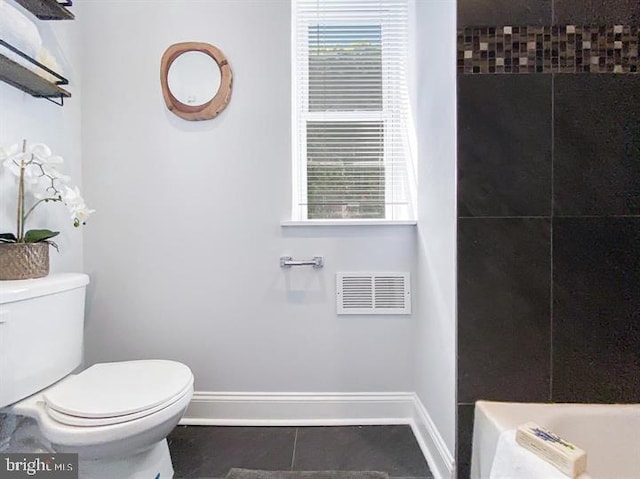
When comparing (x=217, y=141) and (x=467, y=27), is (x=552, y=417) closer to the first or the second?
(x=467, y=27)

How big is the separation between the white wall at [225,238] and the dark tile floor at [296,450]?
7.1 inches

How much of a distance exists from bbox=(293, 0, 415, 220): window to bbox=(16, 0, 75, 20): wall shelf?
959 mm

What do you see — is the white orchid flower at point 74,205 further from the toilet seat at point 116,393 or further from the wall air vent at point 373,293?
the wall air vent at point 373,293

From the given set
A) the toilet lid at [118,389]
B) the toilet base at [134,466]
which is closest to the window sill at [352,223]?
the toilet lid at [118,389]

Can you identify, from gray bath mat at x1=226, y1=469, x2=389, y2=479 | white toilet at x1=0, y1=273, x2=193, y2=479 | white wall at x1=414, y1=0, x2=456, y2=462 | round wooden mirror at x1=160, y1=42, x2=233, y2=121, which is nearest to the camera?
white toilet at x1=0, y1=273, x2=193, y2=479

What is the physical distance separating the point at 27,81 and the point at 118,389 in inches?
46.2

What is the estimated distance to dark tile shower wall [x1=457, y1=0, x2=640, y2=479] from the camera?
106 cm

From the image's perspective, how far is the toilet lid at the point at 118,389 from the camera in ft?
3.26

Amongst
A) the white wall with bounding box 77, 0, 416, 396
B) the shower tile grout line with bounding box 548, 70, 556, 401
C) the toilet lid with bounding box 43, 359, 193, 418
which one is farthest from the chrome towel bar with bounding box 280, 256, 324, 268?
the shower tile grout line with bounding box 548, 70, 556, 401

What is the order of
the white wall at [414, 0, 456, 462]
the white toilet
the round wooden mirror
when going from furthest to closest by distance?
the round wooden mirror, the white wall at [414, 0, 456, 462], the white toilet

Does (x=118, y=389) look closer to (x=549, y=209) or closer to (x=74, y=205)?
(x=74, y=205)

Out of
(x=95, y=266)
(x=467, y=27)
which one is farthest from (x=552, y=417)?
(x=95, y=266)

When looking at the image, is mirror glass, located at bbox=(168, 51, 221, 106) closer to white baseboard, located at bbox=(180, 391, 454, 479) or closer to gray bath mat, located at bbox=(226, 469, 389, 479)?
white baseboard, located at bbox=(180, 391, 454, 479)

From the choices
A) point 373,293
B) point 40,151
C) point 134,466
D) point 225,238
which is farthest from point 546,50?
point 134,466
